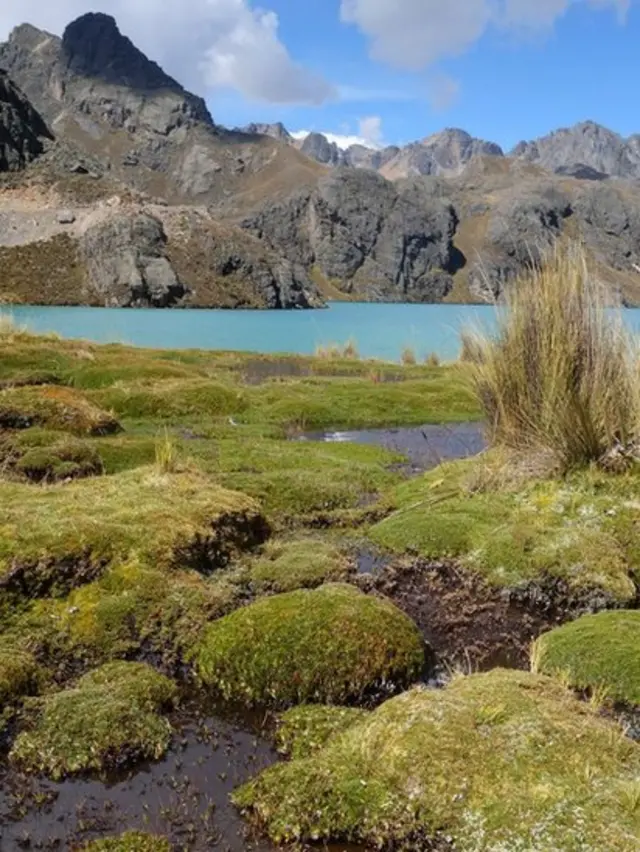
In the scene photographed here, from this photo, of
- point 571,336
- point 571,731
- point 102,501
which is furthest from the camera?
point 571,336

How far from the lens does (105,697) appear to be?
771cm

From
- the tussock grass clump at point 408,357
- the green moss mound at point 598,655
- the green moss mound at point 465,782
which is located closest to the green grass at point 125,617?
the green moss mound at point 465,782

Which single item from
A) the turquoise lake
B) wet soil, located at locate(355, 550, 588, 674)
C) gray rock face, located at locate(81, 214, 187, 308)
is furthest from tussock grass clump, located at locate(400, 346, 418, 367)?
gray rock face, located at locate(81, 214, 187, 308)

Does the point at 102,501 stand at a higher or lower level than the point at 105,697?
higher

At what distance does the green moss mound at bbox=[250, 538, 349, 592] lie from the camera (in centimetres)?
1098

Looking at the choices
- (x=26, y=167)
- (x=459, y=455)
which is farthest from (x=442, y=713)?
(x=26, y=167)

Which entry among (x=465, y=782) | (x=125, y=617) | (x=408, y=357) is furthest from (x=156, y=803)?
(x=408, y=357)

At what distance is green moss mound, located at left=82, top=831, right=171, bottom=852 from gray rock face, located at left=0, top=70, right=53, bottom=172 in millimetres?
Answer: 168698

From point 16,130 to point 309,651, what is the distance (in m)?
178

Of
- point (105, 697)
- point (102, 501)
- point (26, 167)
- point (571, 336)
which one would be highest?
point (26, 167)

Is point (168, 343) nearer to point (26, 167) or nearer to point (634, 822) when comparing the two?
point (634, 822)

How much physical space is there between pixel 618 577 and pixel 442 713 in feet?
16.8

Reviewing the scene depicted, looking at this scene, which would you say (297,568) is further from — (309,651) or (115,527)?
(309,651)

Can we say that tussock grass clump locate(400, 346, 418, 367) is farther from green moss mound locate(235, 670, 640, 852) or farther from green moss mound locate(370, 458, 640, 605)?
green moss mound locate(235, 670, 640, 852)
